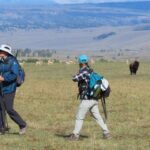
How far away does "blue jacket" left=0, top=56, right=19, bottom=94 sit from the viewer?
13.6 metres

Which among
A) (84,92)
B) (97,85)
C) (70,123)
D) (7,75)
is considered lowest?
(70,123)

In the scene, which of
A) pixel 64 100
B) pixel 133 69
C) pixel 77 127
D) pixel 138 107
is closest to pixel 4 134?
pixel 77 127

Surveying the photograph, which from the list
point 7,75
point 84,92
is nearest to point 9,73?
point 7,75

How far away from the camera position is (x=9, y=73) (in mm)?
13594

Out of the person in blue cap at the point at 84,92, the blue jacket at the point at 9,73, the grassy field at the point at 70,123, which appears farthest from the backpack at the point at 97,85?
the blue jacket at the point at 9,73

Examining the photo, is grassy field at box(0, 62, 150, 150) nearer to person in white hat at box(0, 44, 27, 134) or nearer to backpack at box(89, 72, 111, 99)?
person in white hat at box(0, 44, 27, 134)

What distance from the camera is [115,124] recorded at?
16.7 metres

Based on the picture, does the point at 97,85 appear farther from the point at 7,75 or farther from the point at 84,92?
the point at 7,75

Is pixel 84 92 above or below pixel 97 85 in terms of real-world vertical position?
below

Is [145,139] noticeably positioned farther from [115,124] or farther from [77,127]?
[115,124]

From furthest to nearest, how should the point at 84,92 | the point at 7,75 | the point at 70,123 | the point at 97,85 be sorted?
the point at 70,123 < the point at 7,75 < the point at 84,92 < the point at 97,85

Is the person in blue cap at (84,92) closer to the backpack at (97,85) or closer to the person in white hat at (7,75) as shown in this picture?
the backpack at (97,85)

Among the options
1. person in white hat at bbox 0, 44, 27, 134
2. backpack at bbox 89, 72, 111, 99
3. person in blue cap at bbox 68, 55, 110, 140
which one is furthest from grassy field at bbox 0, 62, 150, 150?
backpack at bbox 89, 72, 111, 99

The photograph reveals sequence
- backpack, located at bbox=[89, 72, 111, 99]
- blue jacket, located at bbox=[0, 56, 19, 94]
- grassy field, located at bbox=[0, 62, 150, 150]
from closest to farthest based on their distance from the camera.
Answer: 1. grassy field, located at bbox=[0, 62, 150, 150]
2. backpack, located at bbox=[89, 72, 111, 99]
3. blue jacket, located at bbox=[0, 56, 19, 94]
